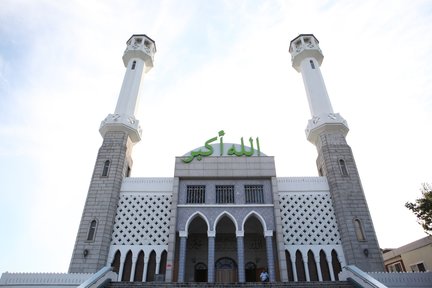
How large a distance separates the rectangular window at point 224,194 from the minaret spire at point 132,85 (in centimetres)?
712

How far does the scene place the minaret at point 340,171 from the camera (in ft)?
52.8

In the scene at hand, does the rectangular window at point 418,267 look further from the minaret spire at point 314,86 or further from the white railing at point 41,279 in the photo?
the white railing at point 41,279

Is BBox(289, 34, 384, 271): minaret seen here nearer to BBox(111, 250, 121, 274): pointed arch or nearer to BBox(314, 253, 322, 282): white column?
BBox(314, 253, 322, 282): white column

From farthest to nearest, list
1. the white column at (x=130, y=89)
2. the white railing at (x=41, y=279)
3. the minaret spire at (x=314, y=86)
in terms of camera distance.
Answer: the white column at (x=130, y=89) → the minaret spire at (x=314, y=86) → the white railing at (x=41, y=279)

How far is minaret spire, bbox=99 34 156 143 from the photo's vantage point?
2073cm

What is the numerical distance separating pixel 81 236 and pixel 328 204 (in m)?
13.9

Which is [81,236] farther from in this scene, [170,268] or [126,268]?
[170,268]

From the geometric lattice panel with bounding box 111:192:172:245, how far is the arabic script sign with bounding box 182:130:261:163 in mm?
2915

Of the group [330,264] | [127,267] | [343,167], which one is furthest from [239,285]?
[343,167]

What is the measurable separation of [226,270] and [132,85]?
14807 millimetres

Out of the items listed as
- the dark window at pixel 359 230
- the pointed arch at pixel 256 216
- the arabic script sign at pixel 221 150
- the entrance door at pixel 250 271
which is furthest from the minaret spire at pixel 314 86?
the entrance door at pixel 250 271

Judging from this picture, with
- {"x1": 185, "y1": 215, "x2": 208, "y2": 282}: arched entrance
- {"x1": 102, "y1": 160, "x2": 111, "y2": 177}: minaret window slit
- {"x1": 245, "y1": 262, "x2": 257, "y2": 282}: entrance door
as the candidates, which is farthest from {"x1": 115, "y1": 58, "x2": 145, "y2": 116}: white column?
{"x1": 245, "y1": 262, "x2": 257, "y2": 282}: entrance door

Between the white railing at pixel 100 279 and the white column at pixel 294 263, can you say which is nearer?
the white railing at pixel 100 279

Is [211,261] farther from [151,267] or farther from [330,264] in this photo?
[330,264]
